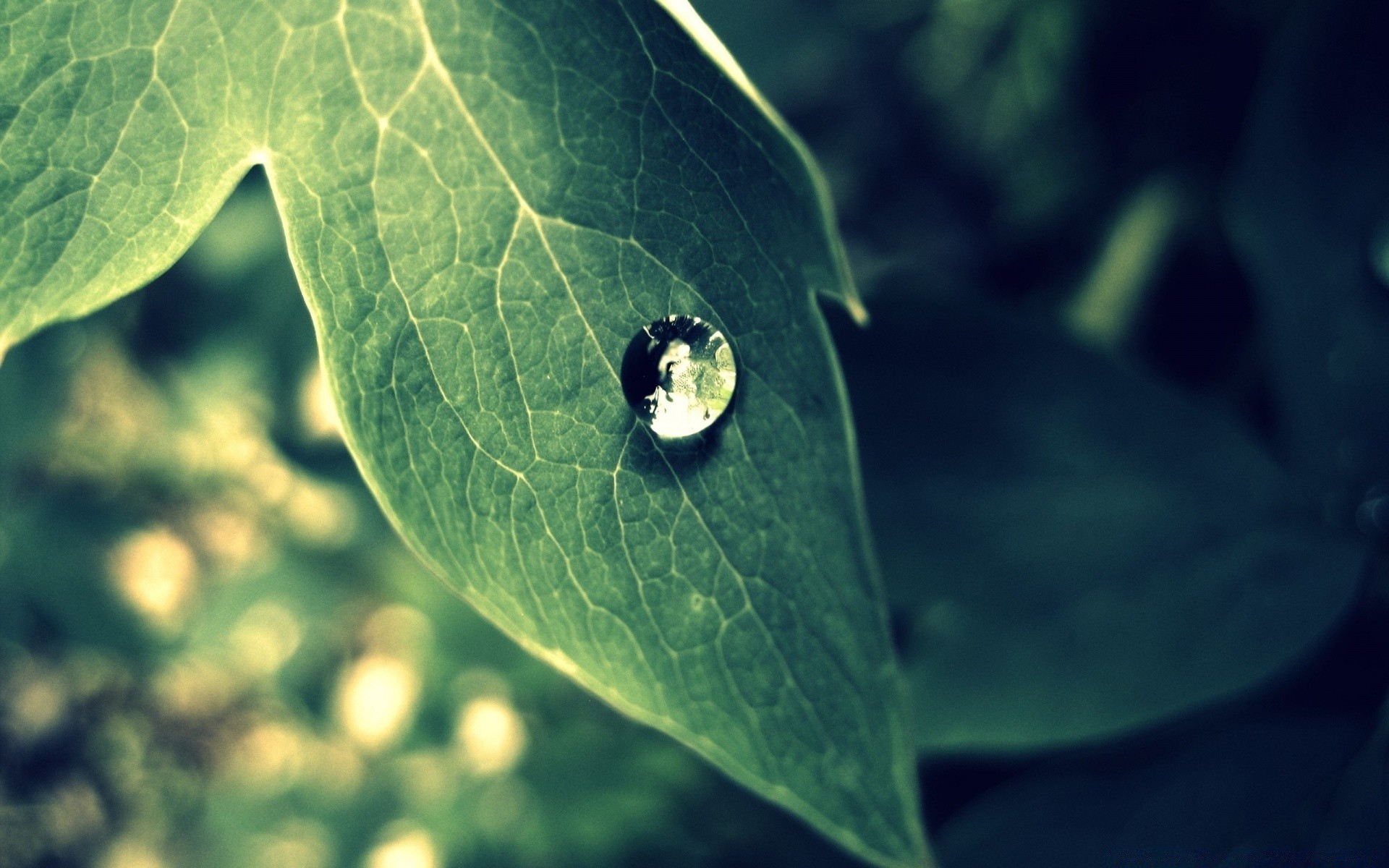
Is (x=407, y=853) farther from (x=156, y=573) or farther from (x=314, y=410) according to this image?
(x=314, y=410)

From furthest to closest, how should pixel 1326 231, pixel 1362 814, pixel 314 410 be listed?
pixel 314 410, pixel 1326 231, pixel 1362 814

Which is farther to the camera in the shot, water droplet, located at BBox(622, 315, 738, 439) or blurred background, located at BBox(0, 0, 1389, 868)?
blurred background, located at BBox(0, 0, 1389, 868)

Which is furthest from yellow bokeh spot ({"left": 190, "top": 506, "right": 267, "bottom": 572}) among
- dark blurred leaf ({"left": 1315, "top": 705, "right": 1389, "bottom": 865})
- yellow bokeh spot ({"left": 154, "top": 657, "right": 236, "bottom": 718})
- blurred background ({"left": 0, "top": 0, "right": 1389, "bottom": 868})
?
dark blurred leaf ({"left": 1315, "top": 705, "right": 1389, "bottom": 865})

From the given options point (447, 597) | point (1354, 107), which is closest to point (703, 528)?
point (1354, 107)

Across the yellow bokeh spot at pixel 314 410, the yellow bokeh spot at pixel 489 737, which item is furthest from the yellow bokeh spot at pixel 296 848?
the yellow bokeh spot at pixel 314 410

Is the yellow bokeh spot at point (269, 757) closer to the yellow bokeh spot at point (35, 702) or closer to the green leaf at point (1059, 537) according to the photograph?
the yellow bokeh spot at point (35, 702)

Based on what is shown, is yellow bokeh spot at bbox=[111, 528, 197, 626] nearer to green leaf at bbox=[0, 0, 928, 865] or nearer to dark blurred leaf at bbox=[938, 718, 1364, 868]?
green leaf at bbox=[0, 0, 928, 865]

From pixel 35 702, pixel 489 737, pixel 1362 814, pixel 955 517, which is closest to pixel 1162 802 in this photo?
pixel 1362 814
